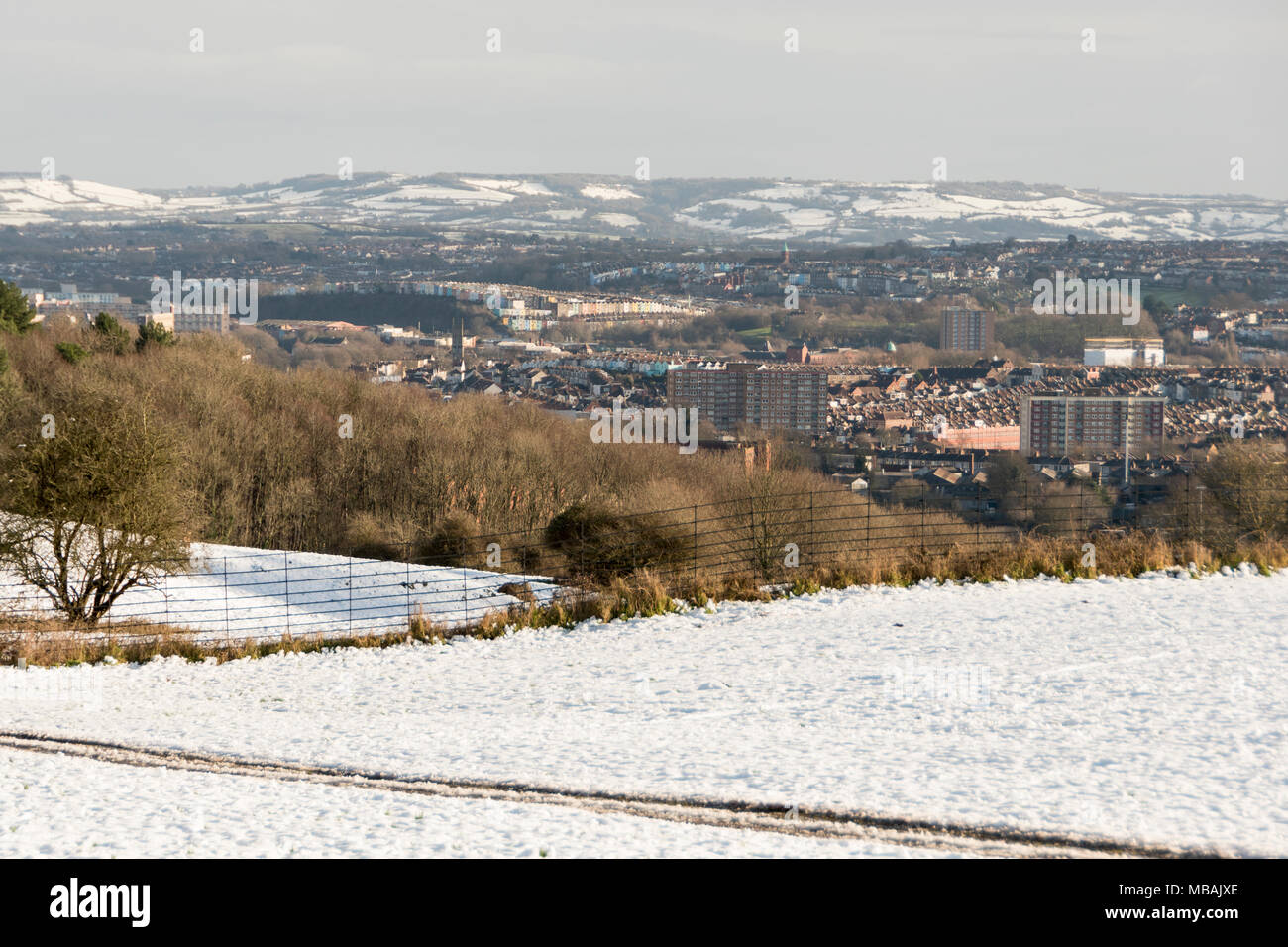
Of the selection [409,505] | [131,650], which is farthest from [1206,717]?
[409,505]

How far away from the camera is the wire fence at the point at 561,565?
1989 centimetres

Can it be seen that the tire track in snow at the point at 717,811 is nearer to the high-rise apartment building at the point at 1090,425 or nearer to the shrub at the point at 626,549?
the shrub at the point at 626,549

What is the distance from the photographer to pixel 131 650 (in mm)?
16656

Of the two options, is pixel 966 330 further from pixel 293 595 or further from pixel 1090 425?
pixel 293 595

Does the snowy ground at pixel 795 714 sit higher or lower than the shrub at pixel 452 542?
higher

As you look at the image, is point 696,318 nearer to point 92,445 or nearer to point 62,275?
point 62,275

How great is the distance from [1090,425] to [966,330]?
2234 inches

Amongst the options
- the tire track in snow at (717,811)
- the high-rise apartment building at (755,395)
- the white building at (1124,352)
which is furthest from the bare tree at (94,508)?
the white building at (1124,352)

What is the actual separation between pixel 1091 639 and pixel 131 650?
1202 centimetres

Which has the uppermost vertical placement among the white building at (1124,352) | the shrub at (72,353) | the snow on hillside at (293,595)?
the shrub at (72,353)

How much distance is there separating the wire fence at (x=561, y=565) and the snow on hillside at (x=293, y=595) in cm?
5

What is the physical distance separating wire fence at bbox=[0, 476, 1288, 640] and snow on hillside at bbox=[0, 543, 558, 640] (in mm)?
50

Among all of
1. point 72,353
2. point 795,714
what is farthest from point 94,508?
point 72,353

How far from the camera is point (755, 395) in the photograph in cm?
8738
